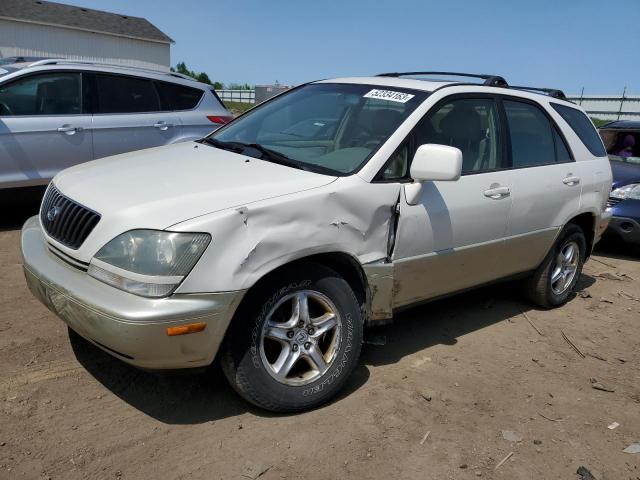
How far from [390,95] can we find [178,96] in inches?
161

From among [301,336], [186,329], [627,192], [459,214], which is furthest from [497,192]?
[627,192]

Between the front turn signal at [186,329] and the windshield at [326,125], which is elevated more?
the windshield at [326,125]

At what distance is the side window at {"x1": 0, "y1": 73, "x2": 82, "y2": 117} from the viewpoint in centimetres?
609

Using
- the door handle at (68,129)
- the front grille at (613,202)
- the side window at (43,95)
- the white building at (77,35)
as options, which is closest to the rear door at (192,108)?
the side window at (43,95)

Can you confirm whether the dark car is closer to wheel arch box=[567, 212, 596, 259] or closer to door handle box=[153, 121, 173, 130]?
wheel arch box=[567, 212, 596, 259]

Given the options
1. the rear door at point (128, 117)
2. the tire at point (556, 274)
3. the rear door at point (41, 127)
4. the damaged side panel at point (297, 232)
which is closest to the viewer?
the damaged side panel at point (297, 232)

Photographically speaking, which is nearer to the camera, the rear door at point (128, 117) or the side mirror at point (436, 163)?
the side mirror at point (436, 163)

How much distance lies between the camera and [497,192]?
4.08 meters

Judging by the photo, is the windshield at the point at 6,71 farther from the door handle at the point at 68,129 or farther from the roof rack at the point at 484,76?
the roof rack at the point at 484,76

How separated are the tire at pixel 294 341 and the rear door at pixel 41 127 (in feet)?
13.6

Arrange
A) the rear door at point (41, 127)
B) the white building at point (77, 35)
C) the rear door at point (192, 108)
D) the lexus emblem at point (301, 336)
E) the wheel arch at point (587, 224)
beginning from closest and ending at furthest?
the lexus emblem at point (301, 336), the wheel arch at point (587, 224), the rear door at point (41, 127), the rear door at point (192, 108), the white building at point (77, 35)

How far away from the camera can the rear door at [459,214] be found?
361 centimetres

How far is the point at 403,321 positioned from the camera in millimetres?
4660

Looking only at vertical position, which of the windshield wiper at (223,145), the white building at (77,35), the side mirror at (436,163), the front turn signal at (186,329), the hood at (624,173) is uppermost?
the white building at (77,35)
